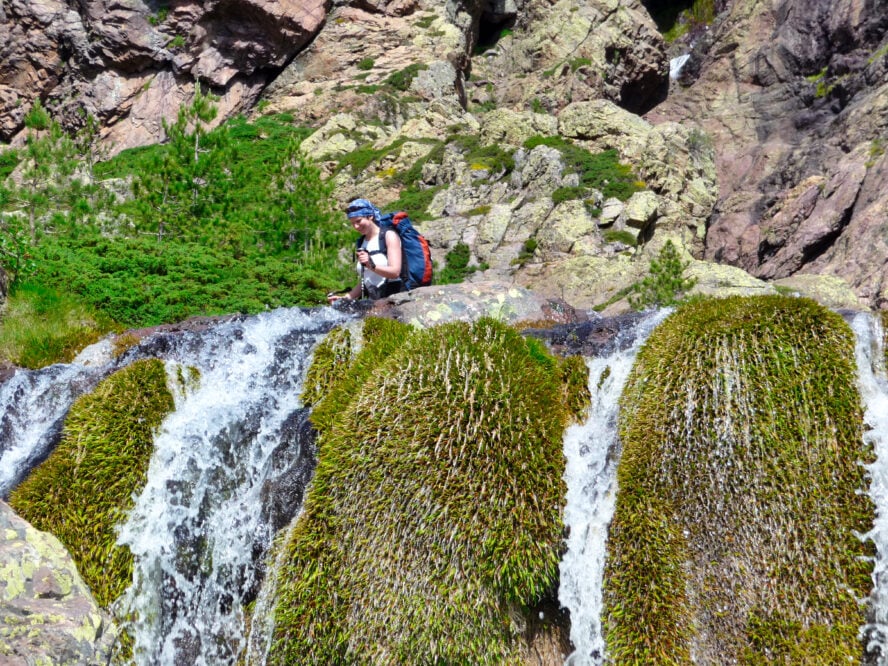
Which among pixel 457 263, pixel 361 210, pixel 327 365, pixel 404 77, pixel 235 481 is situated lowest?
pixel 457 263

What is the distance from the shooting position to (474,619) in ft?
17.0

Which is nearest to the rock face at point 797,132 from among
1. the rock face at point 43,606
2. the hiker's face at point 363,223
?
the hiker's face at point 363,223

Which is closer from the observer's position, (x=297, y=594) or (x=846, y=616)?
(x=846, y=616)

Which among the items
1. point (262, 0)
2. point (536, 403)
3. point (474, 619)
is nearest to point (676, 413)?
point (536, 403)

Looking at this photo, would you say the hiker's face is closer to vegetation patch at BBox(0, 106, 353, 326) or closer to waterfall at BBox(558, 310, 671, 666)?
vegetation patch at BBox(0, 106, 353, 326)

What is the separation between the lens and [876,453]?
17.2 ft

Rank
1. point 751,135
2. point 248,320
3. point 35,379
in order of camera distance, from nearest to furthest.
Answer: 1. point 35,379
2. point 248,320
3. point 751,135

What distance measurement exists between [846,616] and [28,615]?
6.01 metres

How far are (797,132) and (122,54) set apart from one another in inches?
1687

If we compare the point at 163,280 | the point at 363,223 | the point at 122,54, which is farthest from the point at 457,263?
the point at 122,54

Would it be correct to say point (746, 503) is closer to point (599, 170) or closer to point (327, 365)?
point (327, 365)

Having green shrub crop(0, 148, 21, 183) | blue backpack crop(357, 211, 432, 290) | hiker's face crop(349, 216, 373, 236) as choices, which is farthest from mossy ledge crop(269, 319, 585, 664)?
green shrub crop(0, 148, 21, 183)

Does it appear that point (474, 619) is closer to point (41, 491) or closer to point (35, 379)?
point (41, 491)

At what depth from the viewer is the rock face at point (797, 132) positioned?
21984 millimetres
